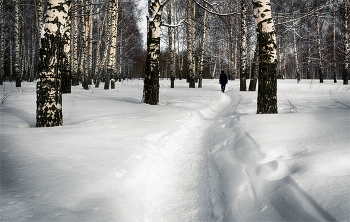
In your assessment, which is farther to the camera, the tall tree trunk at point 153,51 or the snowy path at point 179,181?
the tall tree trunk at point 153,51

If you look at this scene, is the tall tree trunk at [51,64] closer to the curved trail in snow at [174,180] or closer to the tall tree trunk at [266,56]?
the curved trail in snow at [174,180]

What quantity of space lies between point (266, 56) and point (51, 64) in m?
4.88

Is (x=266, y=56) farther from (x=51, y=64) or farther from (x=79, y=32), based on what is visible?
(x=79, y=32)

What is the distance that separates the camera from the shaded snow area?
1.75m

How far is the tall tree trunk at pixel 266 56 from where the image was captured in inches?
198

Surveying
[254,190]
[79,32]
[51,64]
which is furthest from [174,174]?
[79,32]

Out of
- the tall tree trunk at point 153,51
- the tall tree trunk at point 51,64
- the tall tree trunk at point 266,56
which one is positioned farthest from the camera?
the tall tree trunk at point 153,51

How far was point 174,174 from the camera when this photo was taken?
297cm

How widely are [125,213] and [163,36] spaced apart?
22234 mm

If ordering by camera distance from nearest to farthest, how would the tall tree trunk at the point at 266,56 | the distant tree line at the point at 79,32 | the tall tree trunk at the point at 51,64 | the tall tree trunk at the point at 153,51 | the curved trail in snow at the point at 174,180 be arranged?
the curved trail in snow at the point at 174,180 < the tall tree trunk at the point at 51,64 < the tall tree trunk at the point at 266,56 < the tall tree trunk at the point at 153,51 < the distant tree line at the point at 79,32

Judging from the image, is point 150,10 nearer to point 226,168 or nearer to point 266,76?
point 266,76

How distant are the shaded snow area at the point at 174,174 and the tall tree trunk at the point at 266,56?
1183mm

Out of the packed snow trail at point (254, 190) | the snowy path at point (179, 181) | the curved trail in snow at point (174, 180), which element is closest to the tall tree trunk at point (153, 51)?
the snowy path at point (179, 181)

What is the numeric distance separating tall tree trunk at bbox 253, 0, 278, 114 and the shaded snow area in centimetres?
118
